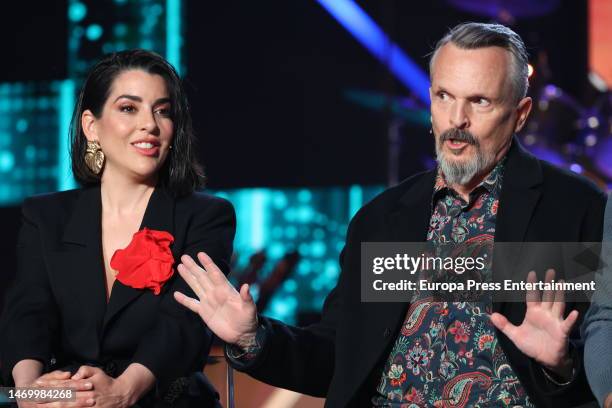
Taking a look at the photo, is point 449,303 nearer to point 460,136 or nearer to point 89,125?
point 460,136

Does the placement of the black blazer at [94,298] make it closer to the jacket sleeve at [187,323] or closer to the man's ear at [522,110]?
the jacket sleeve at [187,323]

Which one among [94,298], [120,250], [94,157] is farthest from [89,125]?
[94,298]

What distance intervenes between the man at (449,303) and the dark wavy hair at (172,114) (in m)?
0.52

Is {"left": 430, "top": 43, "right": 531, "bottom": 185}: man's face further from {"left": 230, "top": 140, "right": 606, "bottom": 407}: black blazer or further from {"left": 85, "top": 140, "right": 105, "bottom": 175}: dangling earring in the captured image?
{"left": 85, "top": 140, "right": 105, "bottom": 175}: dangling earring

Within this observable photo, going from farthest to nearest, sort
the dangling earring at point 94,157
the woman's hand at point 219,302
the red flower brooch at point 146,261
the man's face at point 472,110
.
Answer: the dangling earring at point 94,157 → the red flower brooch at point 146,261 → the man's face at point 472,110 → the woman's hand at point 219,302

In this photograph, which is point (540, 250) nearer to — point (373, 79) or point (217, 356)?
point (217, 356)

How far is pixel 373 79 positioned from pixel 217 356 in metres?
3.49

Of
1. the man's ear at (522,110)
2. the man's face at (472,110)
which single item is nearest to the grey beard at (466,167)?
the man's face at (472,110)

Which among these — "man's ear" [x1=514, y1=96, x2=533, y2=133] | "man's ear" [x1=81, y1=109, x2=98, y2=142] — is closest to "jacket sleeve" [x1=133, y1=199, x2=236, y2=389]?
"man's ear" [x1=81, y1=109, x2=98, y2=142]

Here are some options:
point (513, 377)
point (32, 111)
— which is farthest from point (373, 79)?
point (513, 377)

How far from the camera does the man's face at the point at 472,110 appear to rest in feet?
7.27

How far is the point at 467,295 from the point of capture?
2184mm

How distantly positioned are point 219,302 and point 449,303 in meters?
0.54

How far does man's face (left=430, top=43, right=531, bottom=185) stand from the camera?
2.22 m
